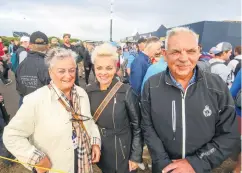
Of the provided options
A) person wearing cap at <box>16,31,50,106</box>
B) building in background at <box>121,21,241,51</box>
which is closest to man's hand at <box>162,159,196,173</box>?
person wearing cap at <box>16,31,50,106</box>

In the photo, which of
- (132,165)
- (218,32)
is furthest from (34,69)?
(218,32)

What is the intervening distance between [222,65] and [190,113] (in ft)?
9.32

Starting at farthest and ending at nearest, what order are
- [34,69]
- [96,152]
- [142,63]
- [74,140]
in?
[142,63]
[34,69]
[96,152]
[74,140]

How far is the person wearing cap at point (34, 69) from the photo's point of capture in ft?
11.4

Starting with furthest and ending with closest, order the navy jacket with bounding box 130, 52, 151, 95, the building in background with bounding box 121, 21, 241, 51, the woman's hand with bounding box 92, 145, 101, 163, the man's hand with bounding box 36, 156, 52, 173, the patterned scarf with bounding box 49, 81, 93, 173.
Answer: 1. the building in background with bounding box 121, 21, 241, 51
2. the navy jacket with bounding box 130, 52, 151, 95
3. the woman's hand with bounding box 92, 145, 101, 163
4. the patterned scarf with bounding box 49, 81, 93, 173
5. the man's hand with bounding box 36, 156, 52, 173

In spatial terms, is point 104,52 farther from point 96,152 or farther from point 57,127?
point 96,152

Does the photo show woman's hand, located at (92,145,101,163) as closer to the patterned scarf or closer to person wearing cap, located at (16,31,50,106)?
the patterned scarf

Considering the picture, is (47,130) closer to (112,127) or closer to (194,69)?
(112,127)

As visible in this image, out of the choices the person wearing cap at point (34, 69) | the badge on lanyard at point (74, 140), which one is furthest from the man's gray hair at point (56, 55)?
the person wearing cap at point (34, 69)

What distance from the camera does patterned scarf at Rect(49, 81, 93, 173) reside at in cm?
188

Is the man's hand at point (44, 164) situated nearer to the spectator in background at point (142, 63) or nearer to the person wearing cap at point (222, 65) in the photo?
the spectator in background at point (142, 63)

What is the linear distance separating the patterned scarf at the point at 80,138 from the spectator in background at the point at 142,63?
81.2 inches

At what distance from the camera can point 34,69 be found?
11.4 ft

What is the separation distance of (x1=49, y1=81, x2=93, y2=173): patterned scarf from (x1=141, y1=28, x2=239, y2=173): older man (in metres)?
0.66
